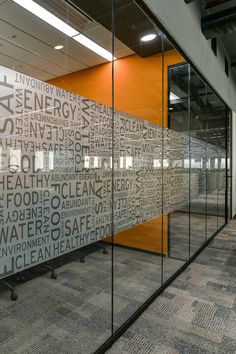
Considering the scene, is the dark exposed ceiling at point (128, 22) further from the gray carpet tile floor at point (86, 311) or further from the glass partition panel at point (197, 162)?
the gray carpet tile floor at point (86, 311)

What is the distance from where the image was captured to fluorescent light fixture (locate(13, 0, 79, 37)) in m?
1.42

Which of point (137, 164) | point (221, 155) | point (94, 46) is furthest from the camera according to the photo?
point (221, 155)

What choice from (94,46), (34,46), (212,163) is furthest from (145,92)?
(212,163)

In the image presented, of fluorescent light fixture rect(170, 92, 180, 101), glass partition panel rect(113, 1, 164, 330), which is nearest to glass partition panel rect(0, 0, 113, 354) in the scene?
glass partition panel rect(113, 1, 164, 330)

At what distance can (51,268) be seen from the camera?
1751mm

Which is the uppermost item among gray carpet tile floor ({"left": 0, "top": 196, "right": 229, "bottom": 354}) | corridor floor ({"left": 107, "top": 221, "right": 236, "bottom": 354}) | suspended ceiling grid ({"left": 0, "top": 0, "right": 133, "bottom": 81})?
suspended ceiling grid ({"left": 0, "top": 0, "right": 133, "bottom": 81})

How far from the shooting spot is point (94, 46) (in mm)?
2125

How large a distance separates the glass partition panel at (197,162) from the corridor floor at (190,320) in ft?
2.59

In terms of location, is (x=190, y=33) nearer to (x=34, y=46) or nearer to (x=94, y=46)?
(x=94, y=46)

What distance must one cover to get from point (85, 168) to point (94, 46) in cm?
112

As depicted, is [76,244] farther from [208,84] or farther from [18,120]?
[208,84]

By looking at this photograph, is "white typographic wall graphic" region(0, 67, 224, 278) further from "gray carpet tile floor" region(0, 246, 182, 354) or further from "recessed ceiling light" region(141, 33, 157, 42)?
"recessed ceiling light" region(141, 33, 157, 42)

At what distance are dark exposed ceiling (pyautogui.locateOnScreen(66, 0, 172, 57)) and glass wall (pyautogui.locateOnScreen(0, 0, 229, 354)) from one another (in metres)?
0.01

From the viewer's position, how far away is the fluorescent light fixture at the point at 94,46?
77.0 inches
